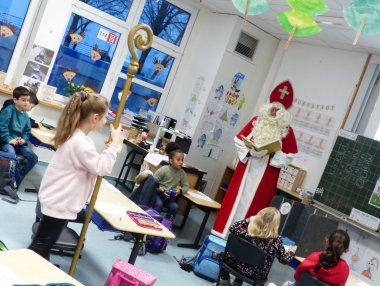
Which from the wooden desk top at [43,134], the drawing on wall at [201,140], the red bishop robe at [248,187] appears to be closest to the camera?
the wooden desk top at [43,134]

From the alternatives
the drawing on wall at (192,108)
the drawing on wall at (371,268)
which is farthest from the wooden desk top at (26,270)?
the drawing on wall at (192,108)

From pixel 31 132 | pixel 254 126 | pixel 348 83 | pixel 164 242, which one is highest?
pixel 348 83

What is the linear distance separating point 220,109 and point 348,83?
198cm

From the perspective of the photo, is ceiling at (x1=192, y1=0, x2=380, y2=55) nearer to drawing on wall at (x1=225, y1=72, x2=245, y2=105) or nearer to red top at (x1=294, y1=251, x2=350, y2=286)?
drawing on wall at (x1=225, y1=72, x2=245, y2=105)

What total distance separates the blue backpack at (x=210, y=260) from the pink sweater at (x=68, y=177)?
7.19 feet

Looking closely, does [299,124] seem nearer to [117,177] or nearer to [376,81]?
[376,81]

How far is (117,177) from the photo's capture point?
22.8 ft

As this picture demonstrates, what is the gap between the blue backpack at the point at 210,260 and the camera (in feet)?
14.3

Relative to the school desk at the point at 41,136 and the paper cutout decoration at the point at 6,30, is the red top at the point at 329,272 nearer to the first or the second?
the school desk at the point at 41,136

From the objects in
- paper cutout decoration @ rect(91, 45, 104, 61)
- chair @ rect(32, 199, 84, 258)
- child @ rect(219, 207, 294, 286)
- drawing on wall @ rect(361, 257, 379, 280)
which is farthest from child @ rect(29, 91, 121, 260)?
drawing on wall @ rect(361, 257, 379, 280)

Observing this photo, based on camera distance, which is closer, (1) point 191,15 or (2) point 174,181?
(2) point 174,181

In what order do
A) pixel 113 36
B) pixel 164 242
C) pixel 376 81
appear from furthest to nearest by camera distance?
pixel 113 36
pixel 376 81
pixel 164 242

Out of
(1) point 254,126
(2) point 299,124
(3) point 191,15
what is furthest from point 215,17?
(1) point 254,126

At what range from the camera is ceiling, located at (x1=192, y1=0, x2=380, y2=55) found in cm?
512
